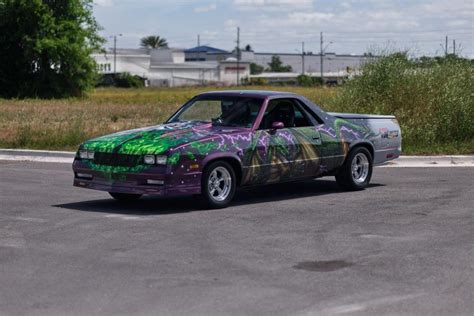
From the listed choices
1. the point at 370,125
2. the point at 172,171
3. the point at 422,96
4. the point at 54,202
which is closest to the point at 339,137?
the point at 370,125

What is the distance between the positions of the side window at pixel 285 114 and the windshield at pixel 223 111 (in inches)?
7.0

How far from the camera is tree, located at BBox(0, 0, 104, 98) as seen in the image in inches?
2479

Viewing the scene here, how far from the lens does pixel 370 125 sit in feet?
45.0

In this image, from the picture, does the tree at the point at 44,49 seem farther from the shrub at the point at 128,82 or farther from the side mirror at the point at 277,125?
the side mirror at the point at 277,125

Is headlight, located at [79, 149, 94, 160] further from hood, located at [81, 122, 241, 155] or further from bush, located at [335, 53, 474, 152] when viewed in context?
bush, located at [335, 53, 474, 152]

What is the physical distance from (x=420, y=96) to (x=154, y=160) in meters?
11.9

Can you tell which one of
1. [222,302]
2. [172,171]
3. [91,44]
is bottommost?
[222,302]

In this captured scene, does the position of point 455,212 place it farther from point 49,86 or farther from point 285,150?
point 49,86

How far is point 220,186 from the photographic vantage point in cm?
1161

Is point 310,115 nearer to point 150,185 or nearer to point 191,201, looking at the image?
point 191,201

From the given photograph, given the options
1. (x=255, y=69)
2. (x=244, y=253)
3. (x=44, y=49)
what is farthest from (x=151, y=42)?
(x=244, y=253)

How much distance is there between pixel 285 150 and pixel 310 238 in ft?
9.44

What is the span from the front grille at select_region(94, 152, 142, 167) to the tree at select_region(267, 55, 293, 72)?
16735 cm

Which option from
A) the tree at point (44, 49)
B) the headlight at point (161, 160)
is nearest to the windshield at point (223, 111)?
the headlight at point (161, 160)
